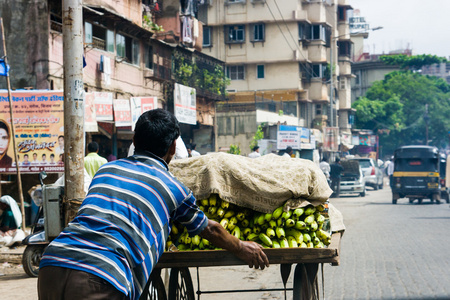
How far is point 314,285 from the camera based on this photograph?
5977mm

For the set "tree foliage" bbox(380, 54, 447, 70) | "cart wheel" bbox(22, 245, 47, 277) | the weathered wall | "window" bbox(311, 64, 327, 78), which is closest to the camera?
"cart wheel" bbox(22, 245, 47, 277)

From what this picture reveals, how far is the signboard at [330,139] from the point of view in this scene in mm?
52125

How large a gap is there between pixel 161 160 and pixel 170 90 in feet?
84.4

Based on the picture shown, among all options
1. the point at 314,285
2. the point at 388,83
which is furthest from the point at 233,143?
the point at 388,83

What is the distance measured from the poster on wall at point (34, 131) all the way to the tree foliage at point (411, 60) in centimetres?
7397

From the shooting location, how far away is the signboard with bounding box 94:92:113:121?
19.1 m

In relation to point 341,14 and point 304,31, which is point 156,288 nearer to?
point 304,31

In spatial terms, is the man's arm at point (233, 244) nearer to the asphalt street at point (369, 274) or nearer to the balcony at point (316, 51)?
the asphalt street at point (369, 274)

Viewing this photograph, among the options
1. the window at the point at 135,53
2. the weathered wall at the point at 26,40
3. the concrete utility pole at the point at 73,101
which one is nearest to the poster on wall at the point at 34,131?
the weathered wall at the point at 26,40

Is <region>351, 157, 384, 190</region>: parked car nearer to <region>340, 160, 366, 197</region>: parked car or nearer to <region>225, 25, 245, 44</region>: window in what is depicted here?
<region>340, 160, 366, 197</region>: parked car

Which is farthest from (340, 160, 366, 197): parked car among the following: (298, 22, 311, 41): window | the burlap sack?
the burlap sack

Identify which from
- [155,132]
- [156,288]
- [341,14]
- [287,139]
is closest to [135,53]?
[287,139]

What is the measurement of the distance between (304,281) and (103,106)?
14659 millimetres

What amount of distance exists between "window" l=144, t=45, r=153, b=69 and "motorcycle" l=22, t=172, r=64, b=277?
1728 centimetres
